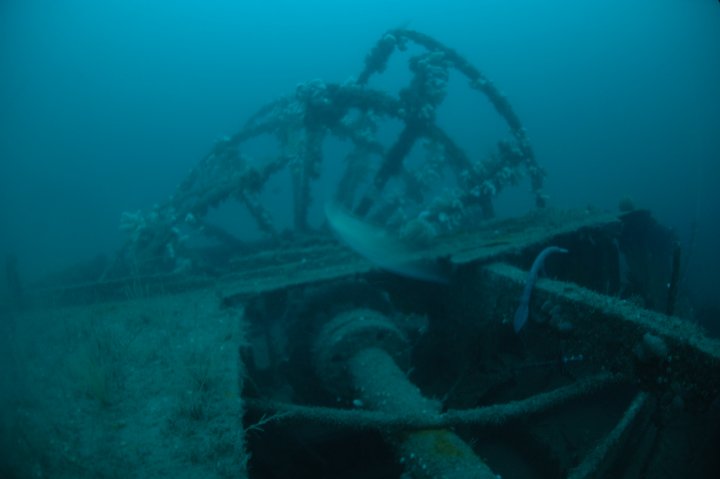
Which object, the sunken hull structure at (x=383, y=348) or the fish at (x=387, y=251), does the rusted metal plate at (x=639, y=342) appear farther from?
the fish at (x=387, y=251)

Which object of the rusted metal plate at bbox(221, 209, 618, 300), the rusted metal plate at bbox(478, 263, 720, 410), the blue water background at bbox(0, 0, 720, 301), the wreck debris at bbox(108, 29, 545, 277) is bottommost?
the rusted metal plate at bbox(478, 263, 720, 410)

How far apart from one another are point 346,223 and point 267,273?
4.80 feet

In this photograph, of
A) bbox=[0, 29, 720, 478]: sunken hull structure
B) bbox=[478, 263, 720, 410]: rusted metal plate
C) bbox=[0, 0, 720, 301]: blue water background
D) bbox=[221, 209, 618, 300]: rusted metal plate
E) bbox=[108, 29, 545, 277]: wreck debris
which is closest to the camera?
bbox=[478, 263, 720, 410]: rusted metal plate

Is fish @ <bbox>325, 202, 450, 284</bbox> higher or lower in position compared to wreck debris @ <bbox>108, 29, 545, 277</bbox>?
lower

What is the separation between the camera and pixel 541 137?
3369 inches

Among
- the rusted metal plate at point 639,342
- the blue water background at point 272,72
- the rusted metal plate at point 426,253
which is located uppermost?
the blue water background at point 272,72

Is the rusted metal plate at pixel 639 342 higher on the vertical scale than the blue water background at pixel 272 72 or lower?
lower

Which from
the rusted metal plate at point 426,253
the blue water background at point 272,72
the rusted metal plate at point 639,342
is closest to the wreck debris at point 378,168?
the rusted metal plate at point 426,253

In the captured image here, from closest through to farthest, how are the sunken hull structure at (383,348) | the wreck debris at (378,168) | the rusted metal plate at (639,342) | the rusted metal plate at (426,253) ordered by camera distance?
the rusted metal plate at (639,342) < the sunken hull structure at (383,348) < the rusted metal plate at (426,253) < the wreck debris at (378,168)

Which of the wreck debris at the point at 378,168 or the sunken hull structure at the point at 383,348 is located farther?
the wreck debris at the point at 378,168

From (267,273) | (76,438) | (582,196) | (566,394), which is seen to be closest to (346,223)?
(267,273)

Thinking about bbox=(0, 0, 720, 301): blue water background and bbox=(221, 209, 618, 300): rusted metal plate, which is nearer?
bbox=(221, 209, 618, 300): rusted metal plate

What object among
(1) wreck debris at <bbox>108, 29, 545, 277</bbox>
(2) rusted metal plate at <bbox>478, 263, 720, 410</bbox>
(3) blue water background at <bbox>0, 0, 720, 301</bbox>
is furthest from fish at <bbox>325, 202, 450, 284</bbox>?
(3) blue water background at <bbox>0, 0, 720, 301</bbox>

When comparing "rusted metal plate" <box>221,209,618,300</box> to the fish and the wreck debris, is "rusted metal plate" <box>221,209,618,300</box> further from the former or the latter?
the wreck debris
